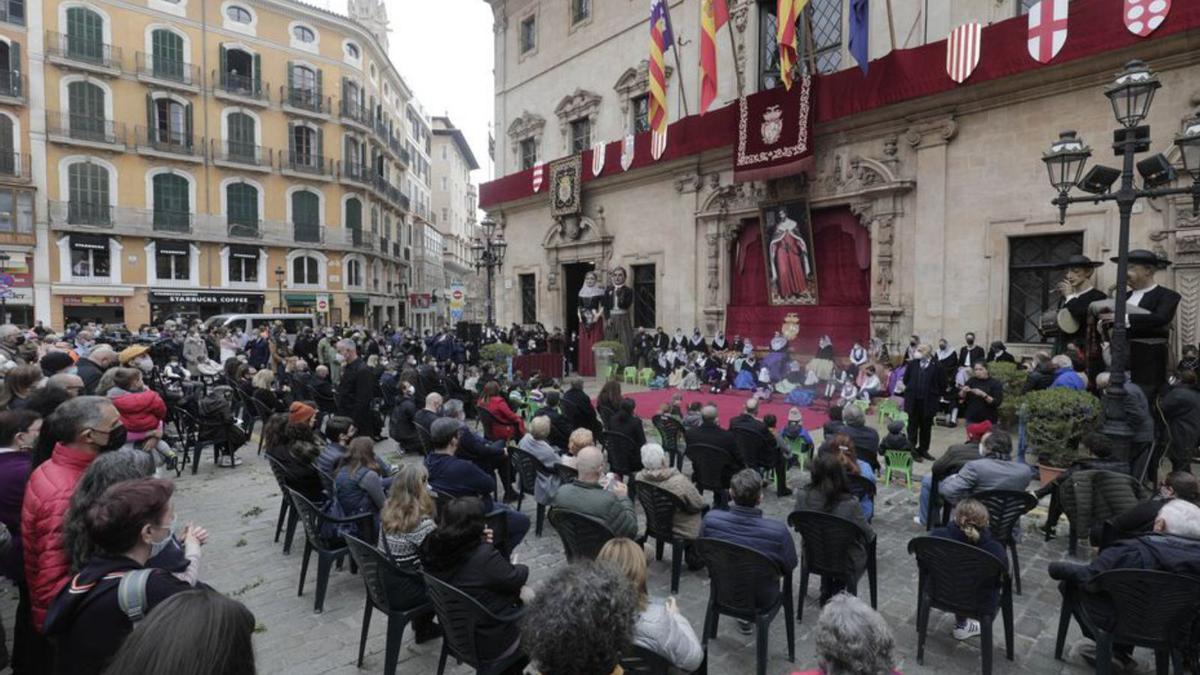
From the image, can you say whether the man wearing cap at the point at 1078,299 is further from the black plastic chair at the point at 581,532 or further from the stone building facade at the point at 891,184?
the black plastic chair at the point at 581,532

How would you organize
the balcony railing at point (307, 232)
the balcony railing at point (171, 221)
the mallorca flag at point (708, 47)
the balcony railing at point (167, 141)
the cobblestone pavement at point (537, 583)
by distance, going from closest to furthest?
1. the cobblestone pavement at point (537, 583)
2. the mallorca flag at point (708, 47)
3. the balcony railing at point (167, 141)
4. the balcony railing at point (171, 221)
5. the balcony railing at point (307, 232)

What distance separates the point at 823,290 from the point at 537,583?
1500 cm

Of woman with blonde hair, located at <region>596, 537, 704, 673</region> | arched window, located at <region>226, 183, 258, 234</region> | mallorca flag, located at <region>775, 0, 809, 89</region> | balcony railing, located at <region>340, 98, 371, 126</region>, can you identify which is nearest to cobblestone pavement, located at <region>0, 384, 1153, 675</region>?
woman with blonde hair, located at <region>596, 537, 704, 673</region>

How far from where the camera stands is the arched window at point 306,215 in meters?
34.2

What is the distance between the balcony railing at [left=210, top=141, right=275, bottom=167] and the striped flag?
3315 cm

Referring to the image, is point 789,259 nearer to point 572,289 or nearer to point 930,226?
point 930,226

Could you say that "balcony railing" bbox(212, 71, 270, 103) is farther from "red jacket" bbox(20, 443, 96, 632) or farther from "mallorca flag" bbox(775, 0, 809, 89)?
"red jacket" bbox(20, 443, 96, 632)

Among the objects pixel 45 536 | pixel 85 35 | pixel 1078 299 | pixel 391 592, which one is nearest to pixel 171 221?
pixel 85 35

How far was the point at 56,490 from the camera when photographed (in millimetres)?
2891

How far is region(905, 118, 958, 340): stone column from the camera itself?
43.3ft

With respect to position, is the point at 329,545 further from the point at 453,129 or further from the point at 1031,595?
the point at 453,129

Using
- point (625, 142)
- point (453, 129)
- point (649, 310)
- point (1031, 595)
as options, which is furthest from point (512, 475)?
point (453, 129)

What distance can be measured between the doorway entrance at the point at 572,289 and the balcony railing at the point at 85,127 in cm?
2346

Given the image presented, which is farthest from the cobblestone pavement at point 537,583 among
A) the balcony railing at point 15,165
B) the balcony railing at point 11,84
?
the balcony railing at point 11,84
